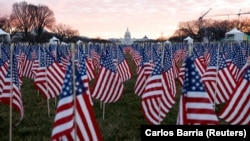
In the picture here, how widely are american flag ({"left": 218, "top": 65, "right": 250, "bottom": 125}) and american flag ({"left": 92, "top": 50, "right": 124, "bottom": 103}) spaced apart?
4.41 m

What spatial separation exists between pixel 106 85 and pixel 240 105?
4.75m

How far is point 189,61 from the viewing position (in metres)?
6.78

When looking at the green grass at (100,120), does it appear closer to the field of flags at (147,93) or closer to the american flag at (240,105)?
the field of flags at (147,93)

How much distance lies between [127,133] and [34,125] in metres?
3.03

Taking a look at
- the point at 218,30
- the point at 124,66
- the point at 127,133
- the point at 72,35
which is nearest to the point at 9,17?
the point at 72,35

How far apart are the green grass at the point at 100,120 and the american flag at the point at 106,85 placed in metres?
0.90

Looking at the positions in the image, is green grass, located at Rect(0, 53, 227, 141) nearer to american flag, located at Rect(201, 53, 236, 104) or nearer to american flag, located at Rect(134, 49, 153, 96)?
american flag, located at Rect(134, 49, 153, 96)

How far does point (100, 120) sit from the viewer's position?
12.3m

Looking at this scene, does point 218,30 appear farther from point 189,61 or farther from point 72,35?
point 189,61

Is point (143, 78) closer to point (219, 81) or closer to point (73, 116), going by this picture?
point (219, 81)

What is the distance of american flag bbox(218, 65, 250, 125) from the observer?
750 cm

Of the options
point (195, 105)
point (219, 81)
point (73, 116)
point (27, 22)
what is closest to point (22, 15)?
point (27, 22)

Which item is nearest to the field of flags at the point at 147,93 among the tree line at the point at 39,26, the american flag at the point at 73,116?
the american flag at the point at 73,116

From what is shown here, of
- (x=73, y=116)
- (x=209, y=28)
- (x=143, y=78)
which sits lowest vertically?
(x=143, y=78)
